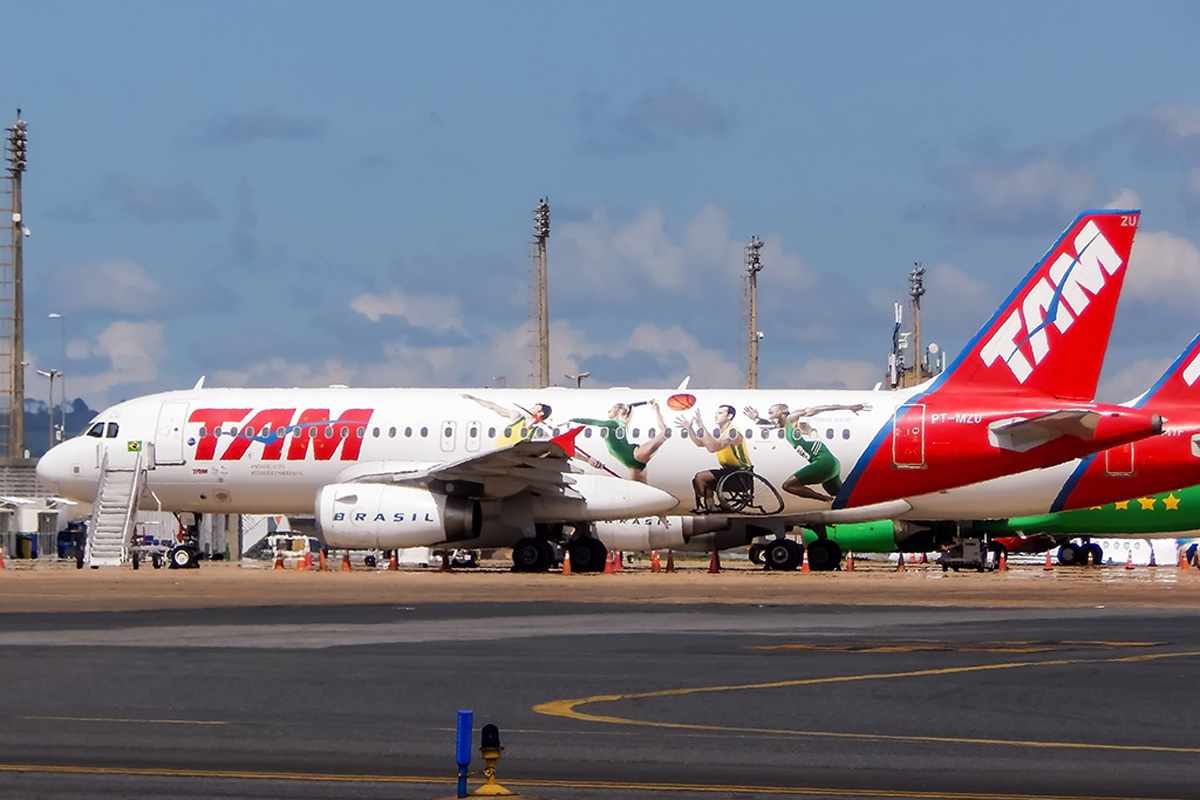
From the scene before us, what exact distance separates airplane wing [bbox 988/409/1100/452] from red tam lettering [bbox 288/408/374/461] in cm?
1492

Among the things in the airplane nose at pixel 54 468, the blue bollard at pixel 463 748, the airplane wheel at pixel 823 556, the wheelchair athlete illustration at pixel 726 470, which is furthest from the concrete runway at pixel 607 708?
the airplane wheel at pixel 823 556

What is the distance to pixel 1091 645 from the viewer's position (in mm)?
24516

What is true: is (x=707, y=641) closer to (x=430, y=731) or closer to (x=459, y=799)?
(x=430, y=731)

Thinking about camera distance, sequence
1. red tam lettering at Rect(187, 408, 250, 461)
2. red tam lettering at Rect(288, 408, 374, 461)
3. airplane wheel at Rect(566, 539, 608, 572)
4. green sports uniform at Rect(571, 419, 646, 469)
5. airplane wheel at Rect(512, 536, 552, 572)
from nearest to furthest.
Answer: airplane wheel at Rect(512, 536, 552, 572) < airplane wheel at Rect(566, 539, 608, 572) < green sports uniform at Rect(571, 419, 646, 469) < red tam lettering at Rect(288, 408, 374, 461) < red tam lettering at Rect(187, 408, 250, 461)

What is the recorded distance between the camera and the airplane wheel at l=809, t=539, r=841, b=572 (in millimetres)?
55188

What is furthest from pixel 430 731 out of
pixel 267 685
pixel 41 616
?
pixel 41 616

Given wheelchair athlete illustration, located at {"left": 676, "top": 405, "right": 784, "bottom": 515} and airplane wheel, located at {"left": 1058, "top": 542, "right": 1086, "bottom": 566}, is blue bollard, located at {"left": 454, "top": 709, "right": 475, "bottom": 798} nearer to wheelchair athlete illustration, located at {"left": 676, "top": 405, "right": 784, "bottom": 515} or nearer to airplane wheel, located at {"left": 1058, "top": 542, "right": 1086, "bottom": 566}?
wheelchair athlete illustration, located at {"left": 676, "top": 405, "right": 784, "bottom": 515}

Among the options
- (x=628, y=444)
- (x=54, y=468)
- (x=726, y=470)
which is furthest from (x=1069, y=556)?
(x=54, y=468)

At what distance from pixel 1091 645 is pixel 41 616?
14.6m

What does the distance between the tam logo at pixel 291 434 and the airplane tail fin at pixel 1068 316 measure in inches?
584

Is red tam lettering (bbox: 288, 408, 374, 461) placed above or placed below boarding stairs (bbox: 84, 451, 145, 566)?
above

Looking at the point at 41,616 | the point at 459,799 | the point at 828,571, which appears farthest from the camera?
the point at 828,571

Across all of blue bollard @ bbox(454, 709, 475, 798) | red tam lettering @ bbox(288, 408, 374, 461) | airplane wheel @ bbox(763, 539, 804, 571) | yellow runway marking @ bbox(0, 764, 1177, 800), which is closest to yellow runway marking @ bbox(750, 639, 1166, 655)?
yellow runway marking @ bbox(0, 764, 1177, 800)

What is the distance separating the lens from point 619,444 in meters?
49.6
